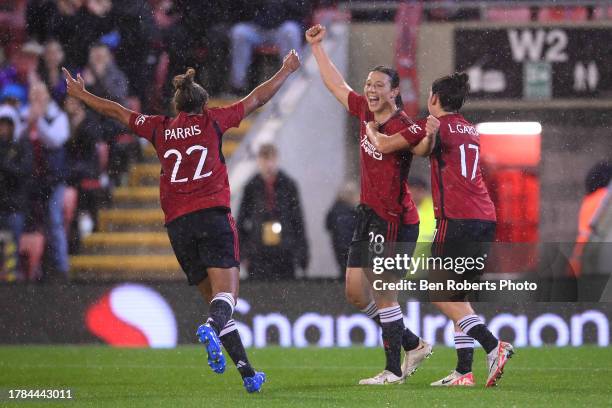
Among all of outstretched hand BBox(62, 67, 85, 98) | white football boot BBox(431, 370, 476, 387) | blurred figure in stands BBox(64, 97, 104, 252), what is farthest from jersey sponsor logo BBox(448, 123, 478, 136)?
blurred figure in stands BBox(64, 97, 104, 252)

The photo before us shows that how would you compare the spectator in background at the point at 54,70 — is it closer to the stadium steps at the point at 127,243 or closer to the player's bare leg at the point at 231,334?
the stadium steps at the point at 127,243

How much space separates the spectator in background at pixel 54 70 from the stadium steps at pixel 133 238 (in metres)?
1.17

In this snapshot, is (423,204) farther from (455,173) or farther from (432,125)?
(432,125)

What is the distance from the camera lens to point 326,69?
28.1 feet

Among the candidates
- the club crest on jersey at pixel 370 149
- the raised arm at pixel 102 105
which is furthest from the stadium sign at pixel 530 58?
the raised arm at pixel 102 105

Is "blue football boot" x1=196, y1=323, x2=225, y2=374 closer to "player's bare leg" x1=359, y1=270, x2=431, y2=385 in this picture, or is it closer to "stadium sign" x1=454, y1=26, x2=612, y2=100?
"player's bare leg" x1=359, y1=270, x2=431, y2=385

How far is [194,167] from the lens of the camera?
7844mm

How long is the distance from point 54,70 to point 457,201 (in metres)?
6.57

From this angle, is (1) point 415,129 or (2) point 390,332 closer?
(1) point 415,129

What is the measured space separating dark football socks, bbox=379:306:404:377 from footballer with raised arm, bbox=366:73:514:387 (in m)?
0.29

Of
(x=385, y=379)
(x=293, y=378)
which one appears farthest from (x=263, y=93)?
(x=293, y=378)

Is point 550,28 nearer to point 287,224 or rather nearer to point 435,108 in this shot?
point 287,224

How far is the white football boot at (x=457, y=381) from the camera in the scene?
8070 mm

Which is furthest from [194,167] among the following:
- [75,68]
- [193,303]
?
[75,68]
